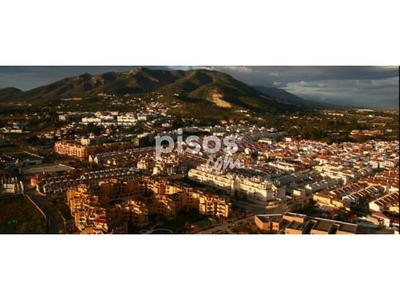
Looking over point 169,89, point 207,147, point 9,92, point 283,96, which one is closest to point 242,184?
point 207,147

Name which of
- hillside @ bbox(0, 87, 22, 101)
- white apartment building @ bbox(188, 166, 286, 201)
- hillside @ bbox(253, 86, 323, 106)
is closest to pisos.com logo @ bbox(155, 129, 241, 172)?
white apartment building @ bbox(188, 166, 286, 201)

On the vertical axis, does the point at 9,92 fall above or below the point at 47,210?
above

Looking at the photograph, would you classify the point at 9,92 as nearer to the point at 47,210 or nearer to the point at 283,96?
the point at 47,210

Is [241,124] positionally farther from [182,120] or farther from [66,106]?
[66,106]

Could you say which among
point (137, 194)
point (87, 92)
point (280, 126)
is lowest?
point (137, 194)

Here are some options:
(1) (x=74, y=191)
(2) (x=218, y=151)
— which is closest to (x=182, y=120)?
(2) (x=218, y=151)

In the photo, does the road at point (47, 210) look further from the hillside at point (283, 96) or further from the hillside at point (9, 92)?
the hillside at point (283, 96)
